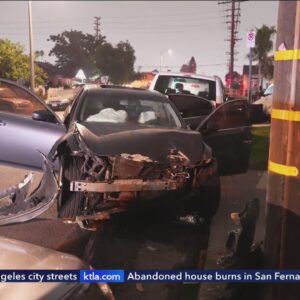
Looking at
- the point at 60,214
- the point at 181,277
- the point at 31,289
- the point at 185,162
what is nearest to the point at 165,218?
the point at 185,162

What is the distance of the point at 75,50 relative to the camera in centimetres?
668

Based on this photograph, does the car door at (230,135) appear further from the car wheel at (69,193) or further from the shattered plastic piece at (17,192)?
the shattered plastic piece at (17,192)

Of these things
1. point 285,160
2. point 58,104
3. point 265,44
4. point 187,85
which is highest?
point 265,44

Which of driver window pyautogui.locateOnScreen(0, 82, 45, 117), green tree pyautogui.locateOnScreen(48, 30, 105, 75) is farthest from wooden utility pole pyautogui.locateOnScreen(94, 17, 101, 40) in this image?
driver window pyautogui.locateOnScreen(0, 82, 45, 117)

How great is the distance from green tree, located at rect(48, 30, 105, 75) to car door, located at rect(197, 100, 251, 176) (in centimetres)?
183

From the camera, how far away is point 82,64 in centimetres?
735

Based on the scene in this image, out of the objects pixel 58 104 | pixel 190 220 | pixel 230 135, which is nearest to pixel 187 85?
pixel 58 104

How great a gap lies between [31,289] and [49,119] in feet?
15.3

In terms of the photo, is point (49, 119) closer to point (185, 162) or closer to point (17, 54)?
point (17, 54)

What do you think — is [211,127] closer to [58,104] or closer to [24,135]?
[24,135]

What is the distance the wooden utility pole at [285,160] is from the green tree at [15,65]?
4441 millimetres

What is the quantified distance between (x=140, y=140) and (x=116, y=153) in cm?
42

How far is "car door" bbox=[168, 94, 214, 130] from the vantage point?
26.9ft

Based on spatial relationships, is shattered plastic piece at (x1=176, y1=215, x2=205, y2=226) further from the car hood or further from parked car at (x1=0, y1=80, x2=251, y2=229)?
the car hood
